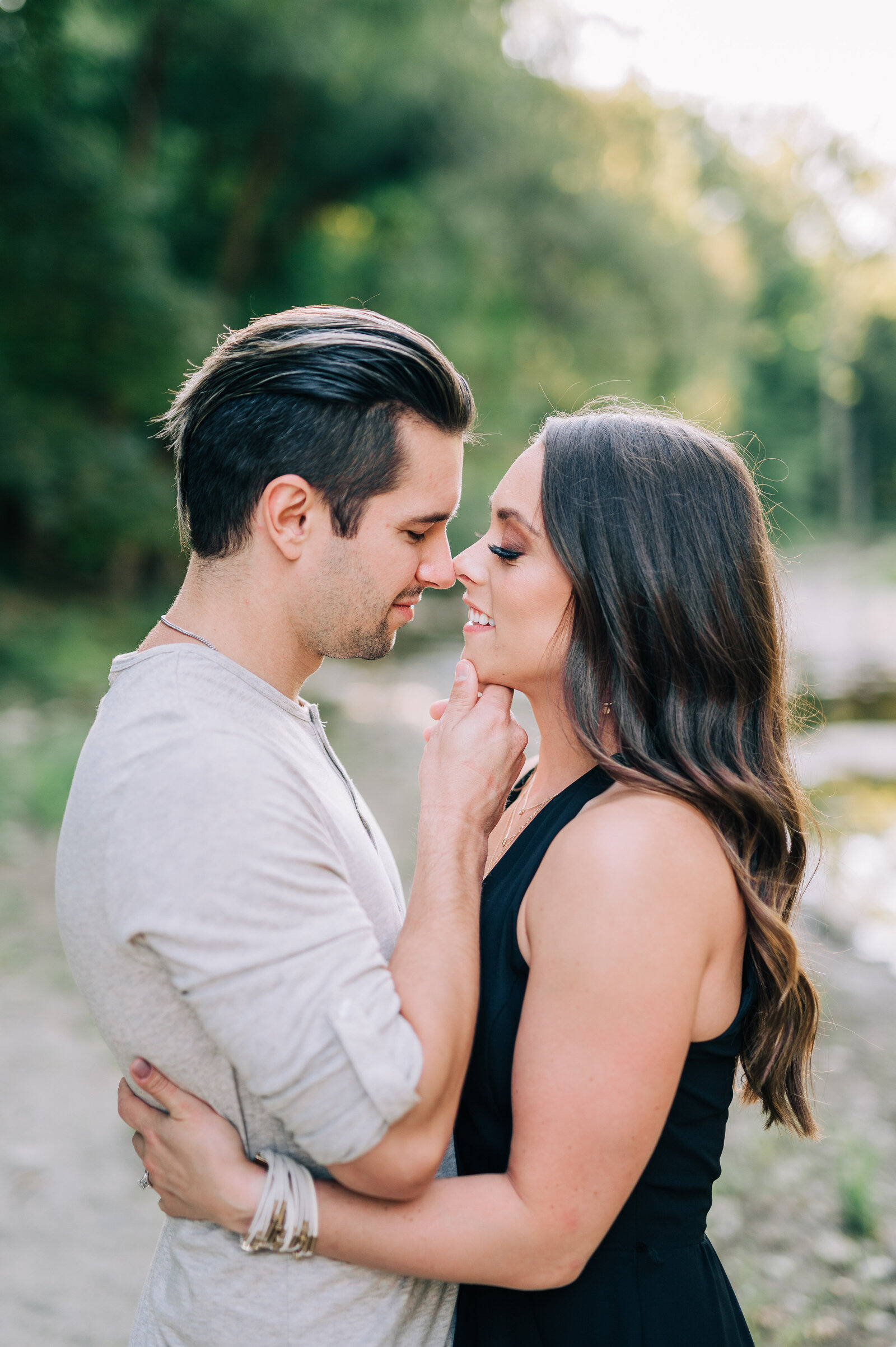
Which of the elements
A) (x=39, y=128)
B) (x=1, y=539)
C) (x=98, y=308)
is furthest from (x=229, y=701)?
(x=1, y=539)

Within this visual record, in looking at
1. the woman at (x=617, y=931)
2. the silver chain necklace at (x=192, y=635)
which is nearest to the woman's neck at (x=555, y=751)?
the woman at (x=617, y=931)

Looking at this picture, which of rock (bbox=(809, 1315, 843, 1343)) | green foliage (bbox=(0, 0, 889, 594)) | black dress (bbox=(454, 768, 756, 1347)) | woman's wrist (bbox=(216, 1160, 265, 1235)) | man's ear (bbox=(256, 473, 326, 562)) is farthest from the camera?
green foliage (bbox=(0, 0, 889, 594))

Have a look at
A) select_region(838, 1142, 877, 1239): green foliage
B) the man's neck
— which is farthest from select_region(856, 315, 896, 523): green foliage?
the man's neck

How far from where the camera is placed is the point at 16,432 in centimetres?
1210

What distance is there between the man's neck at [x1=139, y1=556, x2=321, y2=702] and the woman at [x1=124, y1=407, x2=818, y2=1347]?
18.6 inches

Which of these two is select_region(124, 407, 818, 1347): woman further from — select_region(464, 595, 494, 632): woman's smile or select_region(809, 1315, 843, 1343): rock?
select_region(809, 1315, 843, 1343): rock

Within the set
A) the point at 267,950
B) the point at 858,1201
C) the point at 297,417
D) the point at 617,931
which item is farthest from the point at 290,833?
the point at 858,1201

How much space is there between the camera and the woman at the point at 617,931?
1.58 metres

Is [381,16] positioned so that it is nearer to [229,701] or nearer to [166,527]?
[166,527]

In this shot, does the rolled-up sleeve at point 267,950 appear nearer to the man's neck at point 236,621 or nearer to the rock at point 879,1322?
the man's neck at point 236,621

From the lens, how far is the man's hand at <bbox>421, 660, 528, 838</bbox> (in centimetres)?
187

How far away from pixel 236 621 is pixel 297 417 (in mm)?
398

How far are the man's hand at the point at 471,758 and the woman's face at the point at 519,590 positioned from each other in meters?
0.06

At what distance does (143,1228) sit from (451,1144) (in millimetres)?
2576
